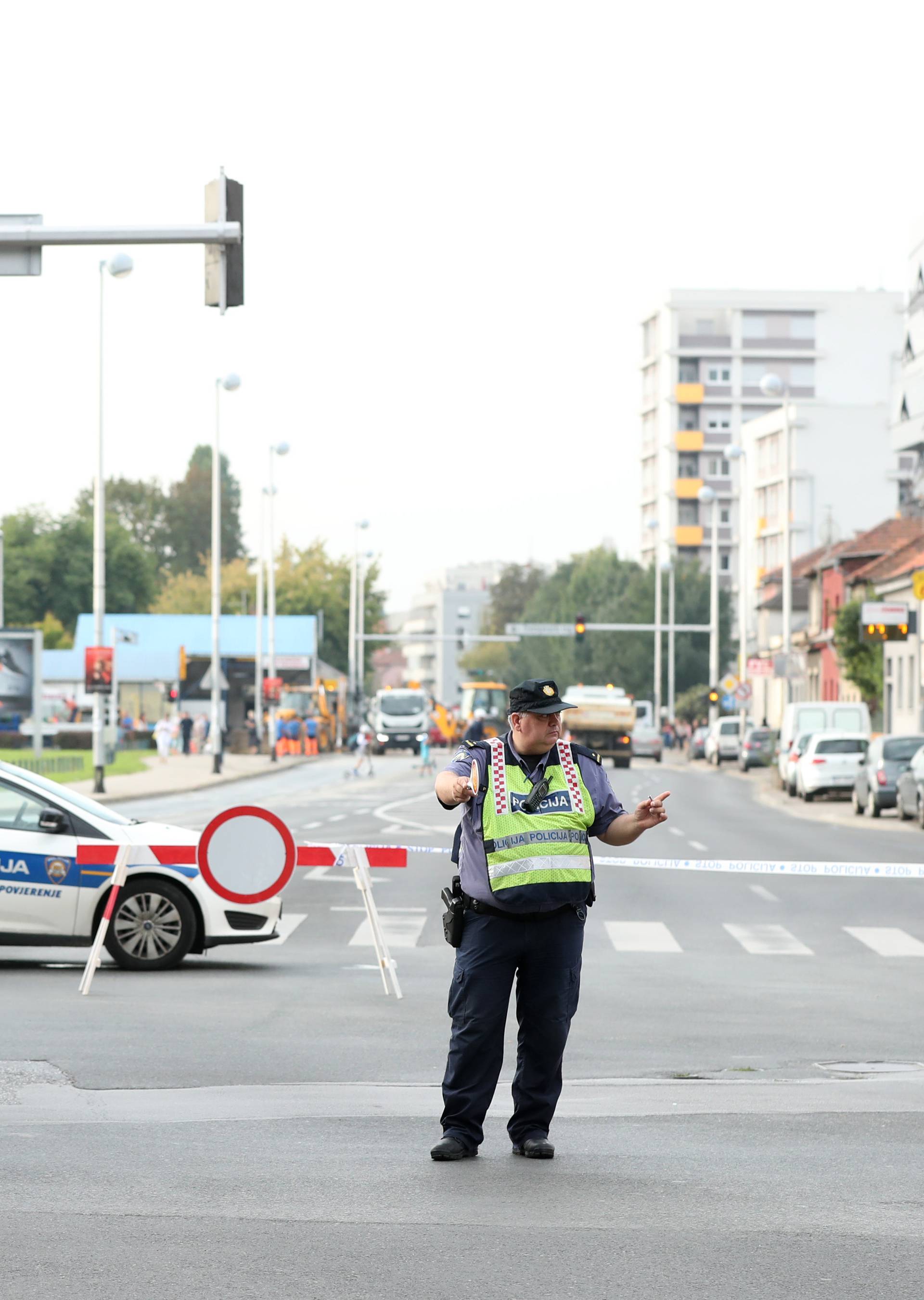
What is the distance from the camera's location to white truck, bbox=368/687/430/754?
8675 cm

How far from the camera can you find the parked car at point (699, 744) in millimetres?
81875

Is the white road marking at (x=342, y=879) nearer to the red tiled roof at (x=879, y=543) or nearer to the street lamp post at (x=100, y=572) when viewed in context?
the street lamp post at (x=100, y=572)

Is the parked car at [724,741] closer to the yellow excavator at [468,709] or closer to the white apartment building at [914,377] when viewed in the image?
the white apartment building at [914,377]

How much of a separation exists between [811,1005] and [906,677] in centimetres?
5294

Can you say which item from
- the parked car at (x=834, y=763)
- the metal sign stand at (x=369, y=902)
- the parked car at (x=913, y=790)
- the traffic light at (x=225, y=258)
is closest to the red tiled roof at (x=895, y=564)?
the parked car at (x=834, y=763)

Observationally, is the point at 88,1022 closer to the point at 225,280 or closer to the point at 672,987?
the point at 672,987

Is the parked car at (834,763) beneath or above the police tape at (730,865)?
beneath

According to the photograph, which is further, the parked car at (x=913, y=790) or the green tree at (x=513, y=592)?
the green tree at (x=513, y=592)

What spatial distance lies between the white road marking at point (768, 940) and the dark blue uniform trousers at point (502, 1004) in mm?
8264

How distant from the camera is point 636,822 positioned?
23.5ft

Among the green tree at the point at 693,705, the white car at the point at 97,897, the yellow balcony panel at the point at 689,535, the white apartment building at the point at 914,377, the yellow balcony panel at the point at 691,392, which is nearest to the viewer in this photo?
the white car at the point at 97,897

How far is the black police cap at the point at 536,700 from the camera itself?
711 cm

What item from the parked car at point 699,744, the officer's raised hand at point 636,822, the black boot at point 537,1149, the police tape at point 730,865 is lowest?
the parked car at point 699,744

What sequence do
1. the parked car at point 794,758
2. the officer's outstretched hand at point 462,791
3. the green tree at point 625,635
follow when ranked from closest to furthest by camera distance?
the officer's outstretched hand at point 462,791 < the parked car at point 794,758 < the green tree at point 625,635
